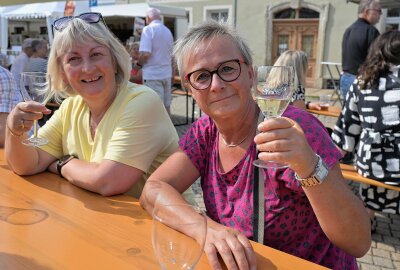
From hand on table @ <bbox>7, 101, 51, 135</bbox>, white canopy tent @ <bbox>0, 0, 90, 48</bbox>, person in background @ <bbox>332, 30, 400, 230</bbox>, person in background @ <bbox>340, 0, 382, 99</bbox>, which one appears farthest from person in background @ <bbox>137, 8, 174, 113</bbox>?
white canopy tent @ <bbox>0, 0, 90, 48</bbox>

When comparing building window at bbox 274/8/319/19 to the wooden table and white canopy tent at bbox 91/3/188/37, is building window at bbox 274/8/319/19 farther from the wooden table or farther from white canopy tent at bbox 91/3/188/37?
the wooden table

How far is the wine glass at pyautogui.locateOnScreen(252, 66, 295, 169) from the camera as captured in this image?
1241mm

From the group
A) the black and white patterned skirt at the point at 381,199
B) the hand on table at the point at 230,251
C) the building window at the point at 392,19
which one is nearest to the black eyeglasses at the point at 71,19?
the hand on table at the point at 230,251

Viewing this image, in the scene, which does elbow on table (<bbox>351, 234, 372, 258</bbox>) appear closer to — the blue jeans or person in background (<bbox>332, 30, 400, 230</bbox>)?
person in background (<bbox>332, 30, 400, 230</bbox>)

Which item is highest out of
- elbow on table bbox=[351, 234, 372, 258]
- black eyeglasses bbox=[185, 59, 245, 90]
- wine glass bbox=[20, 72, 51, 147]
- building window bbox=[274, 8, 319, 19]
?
building window bbox=[274, 8, 319, 19]

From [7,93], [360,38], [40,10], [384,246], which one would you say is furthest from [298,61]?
[40,10]

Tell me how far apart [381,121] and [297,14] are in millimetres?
13933

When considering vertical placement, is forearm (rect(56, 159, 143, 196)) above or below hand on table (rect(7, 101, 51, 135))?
below

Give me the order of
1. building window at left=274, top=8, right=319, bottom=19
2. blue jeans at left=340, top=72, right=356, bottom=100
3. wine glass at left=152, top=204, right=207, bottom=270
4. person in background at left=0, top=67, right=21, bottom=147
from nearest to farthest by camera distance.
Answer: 1. wine glass at left=152, top=204, right=207, bottom=270
2. person in background at left=0, top=67, right=21, bottom=147
3. blue jeans at left=340, top=72, right=356, bottom=100
4. building window at left=274, top=8, right=319, bottom=19

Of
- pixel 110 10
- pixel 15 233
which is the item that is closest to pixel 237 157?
pixel 15 233

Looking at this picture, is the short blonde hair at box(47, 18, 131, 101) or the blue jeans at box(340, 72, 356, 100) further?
the blue jeans at box(340, 72, 356, 100)

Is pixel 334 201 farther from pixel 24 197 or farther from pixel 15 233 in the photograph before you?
pixel 24 197

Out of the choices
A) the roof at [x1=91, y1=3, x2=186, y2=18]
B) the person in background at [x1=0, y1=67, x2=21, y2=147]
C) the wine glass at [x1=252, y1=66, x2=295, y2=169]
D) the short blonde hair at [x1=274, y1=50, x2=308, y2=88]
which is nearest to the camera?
the wine glass at [x1=252, y1=66, x2=295, y2=169]

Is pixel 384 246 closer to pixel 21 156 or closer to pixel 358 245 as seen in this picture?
pixel 358 245
